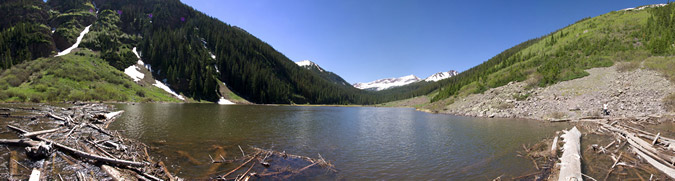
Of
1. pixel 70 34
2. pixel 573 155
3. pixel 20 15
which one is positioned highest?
pixel 20 15

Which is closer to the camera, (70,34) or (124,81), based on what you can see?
(124,81)

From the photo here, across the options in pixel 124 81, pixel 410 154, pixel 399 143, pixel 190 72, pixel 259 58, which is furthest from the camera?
pixel 259 58

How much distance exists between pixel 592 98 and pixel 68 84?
108648mm

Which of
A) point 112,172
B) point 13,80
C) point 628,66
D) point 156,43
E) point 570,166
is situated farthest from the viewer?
point 156,43

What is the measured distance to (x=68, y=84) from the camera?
206 feet

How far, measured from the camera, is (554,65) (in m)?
51.1

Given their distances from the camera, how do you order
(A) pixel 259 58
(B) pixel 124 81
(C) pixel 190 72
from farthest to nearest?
(A) pixel 259 58 → (C) pixel 190 72 → (B) pixel 124 81

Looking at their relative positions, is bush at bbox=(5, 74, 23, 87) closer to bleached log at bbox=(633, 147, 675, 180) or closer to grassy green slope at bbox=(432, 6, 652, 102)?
bleached log at bbox=(633, 147, 675, 180)

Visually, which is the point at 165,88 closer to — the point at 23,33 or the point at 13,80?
the point at 13,80

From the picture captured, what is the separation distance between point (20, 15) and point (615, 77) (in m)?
198

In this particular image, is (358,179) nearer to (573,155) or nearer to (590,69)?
(573,155)

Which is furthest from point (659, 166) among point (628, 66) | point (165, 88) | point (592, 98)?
point (165, 88)

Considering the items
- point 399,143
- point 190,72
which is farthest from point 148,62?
point 399,143

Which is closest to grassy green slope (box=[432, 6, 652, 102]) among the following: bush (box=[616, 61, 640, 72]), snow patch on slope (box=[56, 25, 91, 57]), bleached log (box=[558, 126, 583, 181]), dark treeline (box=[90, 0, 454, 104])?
bush (box=[616, 61, 640, 72])
